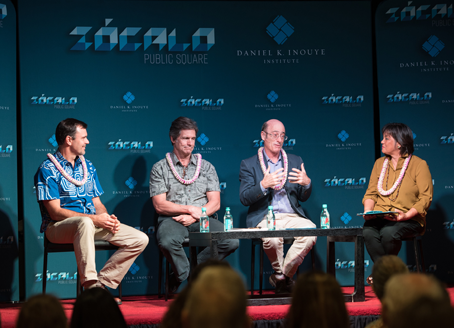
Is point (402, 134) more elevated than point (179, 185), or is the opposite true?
point (402, 134)

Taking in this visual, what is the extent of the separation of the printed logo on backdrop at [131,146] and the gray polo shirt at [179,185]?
0.54 m

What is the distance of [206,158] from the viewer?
16.3 ft

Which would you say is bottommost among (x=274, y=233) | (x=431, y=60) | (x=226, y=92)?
(x=274, y=233)

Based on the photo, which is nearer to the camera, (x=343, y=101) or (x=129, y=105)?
(x=129, y=105)

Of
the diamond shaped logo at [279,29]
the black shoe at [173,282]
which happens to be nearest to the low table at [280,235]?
the black shoe at [173,282]

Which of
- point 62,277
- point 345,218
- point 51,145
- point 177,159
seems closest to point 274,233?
point 177,159

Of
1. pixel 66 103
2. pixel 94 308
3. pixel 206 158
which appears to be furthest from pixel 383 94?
pixel 94 308

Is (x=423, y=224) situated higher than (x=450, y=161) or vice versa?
(x=450, y=161)

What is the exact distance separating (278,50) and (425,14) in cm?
163

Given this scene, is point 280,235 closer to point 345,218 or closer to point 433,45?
point 345,218

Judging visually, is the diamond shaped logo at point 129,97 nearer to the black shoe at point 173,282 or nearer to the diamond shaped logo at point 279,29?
the diamond shaped logo at point 279,29

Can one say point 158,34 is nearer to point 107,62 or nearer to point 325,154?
point 107,62

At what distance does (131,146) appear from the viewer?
16.0 ft

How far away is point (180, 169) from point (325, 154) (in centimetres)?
162
